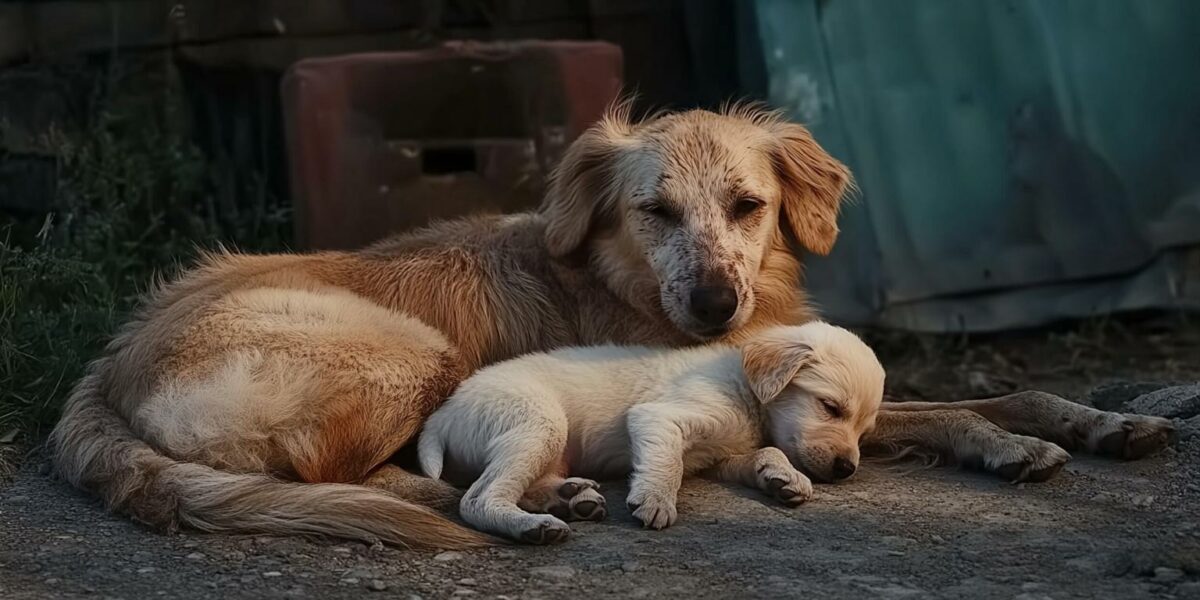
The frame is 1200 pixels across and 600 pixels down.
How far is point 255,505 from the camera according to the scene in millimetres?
4297

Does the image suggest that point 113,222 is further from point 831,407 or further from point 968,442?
point 968,442

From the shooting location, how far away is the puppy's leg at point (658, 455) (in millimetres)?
4316

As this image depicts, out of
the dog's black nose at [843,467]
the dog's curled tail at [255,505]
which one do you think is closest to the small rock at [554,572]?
the dog's curled tail at [255,505]

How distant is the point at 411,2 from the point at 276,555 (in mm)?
4434

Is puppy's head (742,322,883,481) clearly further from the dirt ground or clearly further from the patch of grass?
the patch of grass

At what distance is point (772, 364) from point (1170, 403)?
64.0 inches

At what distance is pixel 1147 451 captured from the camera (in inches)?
195

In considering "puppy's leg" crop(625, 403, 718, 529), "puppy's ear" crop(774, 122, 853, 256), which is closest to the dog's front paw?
"puppy's leg" crop(625, 403, 718, 529)

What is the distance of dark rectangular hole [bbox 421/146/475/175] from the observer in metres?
7.15


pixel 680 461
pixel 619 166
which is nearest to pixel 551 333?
pixel 619 166

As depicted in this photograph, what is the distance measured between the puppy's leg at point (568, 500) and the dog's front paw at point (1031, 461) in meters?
1.25

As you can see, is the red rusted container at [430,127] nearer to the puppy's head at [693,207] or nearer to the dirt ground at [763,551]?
the puppy's head at [693,207]

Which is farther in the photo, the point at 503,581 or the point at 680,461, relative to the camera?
the point at 680,461

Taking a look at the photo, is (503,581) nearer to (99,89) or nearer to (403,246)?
(403,246)
